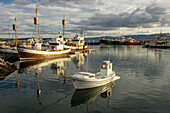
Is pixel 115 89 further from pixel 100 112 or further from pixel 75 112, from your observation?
pixel 75 112

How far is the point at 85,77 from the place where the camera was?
19953 millimetres

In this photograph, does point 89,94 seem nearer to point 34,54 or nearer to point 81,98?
point 81,98

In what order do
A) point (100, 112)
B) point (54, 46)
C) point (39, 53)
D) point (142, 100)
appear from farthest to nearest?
point (54, 46)
point (39, 53)
point (142, 100)
point (100, 112)

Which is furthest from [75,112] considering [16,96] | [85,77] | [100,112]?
[16,96]

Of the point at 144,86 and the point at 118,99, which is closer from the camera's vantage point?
the point at 118,99

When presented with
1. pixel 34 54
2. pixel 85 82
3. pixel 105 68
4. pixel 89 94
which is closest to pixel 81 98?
pixel 89 94

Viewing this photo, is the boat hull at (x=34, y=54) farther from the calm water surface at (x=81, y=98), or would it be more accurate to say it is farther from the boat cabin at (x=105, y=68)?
the boat cabin at (x=105, y=68)

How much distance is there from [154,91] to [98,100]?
933 cm

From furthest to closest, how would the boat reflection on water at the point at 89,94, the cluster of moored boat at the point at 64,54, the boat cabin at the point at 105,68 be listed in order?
1. the boat cabin at the point at 105,68
2. the cluster of moored boat at the point at 64,54
3. the boat reflection on water at the point at 89,94

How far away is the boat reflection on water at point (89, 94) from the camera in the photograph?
57.3 feet

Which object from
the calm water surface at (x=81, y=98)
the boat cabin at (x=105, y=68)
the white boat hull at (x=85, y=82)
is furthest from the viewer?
the boat cabin at (x=105, y=68)

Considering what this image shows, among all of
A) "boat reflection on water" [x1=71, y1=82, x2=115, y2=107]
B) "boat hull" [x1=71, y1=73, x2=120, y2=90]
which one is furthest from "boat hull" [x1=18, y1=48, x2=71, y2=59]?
"boat reflection on water" [x1=71, y1=82, x2=115, y2=107]

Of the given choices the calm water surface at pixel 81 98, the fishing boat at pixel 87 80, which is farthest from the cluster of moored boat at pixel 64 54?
the calm water surface at pixel 81 98

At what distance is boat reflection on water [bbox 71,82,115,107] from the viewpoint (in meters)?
17.5
